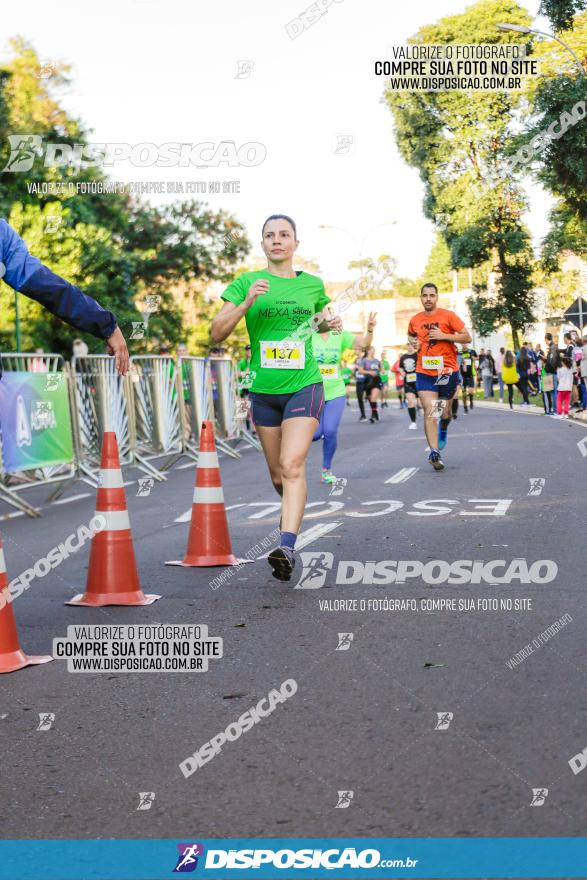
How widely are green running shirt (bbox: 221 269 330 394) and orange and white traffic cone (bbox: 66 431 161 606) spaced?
124cm

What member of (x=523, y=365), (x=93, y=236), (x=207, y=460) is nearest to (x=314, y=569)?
(x=207, y=460)

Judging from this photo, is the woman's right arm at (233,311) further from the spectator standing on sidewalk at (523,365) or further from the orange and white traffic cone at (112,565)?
the spectator standing on sidewalk at (523,365)

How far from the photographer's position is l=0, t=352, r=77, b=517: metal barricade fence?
12.1 metres

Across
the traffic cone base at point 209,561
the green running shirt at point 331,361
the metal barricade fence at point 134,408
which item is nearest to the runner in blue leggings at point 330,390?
the green running shirt at point 331,361

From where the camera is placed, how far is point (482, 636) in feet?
18.6

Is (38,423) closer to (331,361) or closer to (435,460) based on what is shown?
(331,361)

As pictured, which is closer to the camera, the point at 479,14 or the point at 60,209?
the point at 60,209

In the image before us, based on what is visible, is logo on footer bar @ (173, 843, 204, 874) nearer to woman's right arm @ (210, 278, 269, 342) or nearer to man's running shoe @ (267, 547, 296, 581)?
man's running shoe @ (267, 547, 296, 581)

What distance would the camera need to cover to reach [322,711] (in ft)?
14.6

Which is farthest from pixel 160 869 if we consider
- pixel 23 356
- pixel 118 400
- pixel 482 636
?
pixel 118 400

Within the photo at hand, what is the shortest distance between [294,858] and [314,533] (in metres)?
6.33

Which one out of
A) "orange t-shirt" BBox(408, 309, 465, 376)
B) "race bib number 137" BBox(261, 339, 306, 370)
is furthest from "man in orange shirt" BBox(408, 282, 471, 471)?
"race bib number 137" BBox(261, 339, 306, 370)

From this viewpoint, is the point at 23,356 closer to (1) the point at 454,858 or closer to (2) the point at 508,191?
(1) the point at 454,858

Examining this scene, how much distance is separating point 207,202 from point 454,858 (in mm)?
43350
